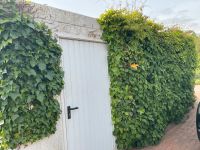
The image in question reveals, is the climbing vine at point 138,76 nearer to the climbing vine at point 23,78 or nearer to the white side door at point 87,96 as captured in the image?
the white side door at point 87,96

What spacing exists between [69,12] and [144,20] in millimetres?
1959

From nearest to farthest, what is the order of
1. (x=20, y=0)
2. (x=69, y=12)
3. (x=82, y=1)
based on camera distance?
(x=20, y=0) < (x=69, y=12) < (x=82, y=1)

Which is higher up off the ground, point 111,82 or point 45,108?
point 111,82

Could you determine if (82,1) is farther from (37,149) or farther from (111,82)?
(37,149)

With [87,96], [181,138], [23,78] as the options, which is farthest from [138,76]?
[23,78]

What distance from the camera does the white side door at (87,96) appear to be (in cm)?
409

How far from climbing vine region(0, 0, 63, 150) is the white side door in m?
0.57

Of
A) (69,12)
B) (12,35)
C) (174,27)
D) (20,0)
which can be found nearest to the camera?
(12,35)

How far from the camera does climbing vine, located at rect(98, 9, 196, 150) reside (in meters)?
5.05

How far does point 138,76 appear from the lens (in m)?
5.31

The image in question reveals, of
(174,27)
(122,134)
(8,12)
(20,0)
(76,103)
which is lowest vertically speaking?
(122,134)

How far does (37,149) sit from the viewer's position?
3.47m

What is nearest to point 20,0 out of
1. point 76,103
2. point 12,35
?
point 12,35

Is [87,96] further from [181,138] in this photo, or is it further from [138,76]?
[181,138]
